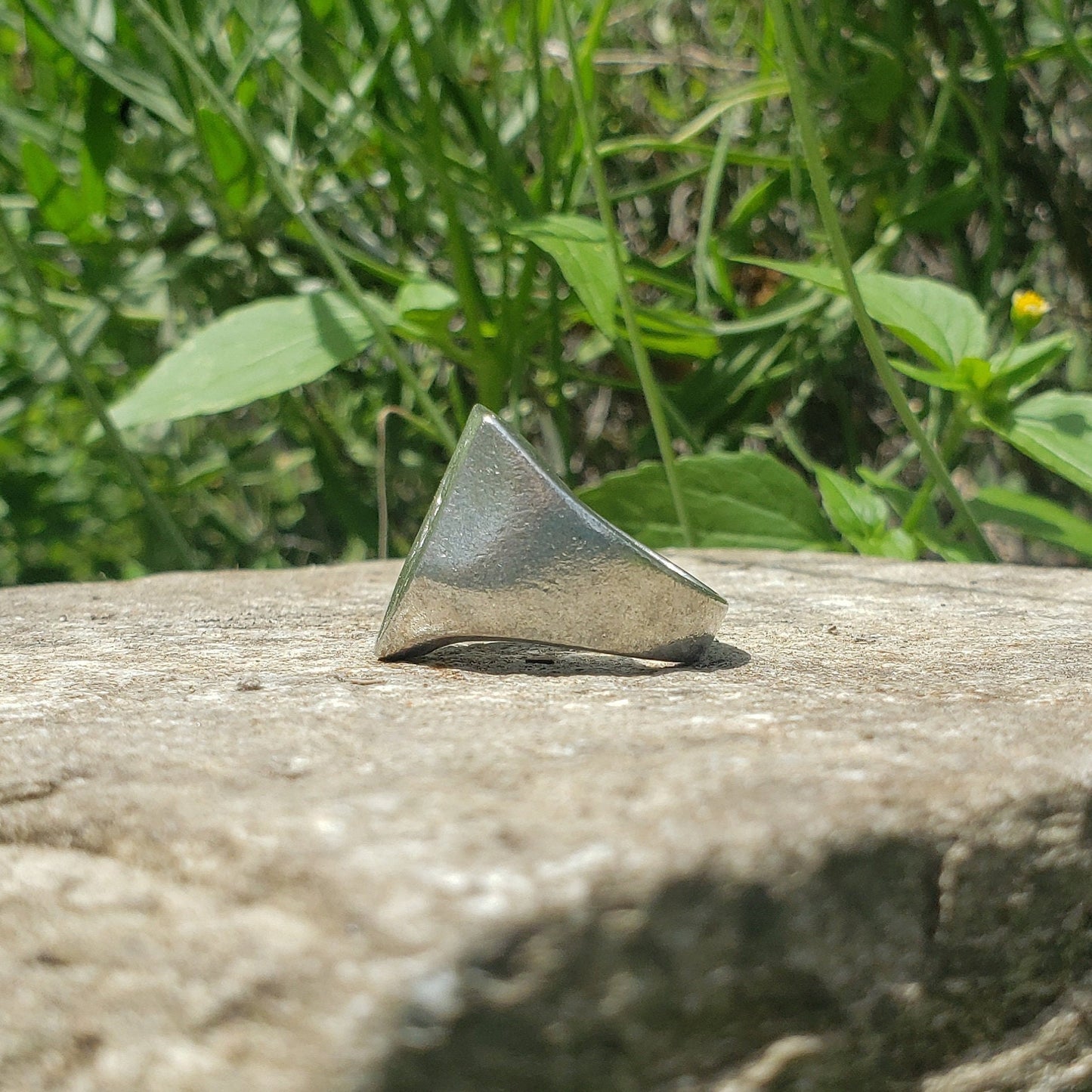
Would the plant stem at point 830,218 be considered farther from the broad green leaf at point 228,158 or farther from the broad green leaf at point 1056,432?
the broad green leaf at point 228,158

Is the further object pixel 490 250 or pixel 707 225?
pixel 490 250

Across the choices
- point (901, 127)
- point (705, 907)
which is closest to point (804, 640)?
point (705, 907)

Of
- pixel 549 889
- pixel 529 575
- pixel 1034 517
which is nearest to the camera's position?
pixel 549 889

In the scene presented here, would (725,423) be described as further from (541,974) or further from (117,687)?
(541,974)

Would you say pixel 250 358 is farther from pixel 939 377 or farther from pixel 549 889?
pixel 549 889

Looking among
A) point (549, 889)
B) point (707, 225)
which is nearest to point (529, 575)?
point (549, 889)

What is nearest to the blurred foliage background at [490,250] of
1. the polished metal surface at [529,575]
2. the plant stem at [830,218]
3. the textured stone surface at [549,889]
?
the plant stem at [830,218]

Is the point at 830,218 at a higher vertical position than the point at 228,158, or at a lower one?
lower
